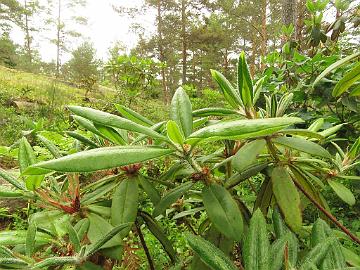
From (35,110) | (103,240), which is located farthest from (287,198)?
(35,110)

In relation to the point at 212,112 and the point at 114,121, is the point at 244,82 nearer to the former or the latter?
the point at 212,112

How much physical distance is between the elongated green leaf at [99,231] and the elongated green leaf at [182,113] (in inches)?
9.4

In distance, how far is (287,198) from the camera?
0.64 m

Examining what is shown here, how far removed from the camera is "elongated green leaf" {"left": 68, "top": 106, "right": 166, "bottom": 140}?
0.51 m

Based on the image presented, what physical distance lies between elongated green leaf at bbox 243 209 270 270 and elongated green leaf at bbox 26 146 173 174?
7.6 inches

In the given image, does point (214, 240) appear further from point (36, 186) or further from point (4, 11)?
point (4, 11)

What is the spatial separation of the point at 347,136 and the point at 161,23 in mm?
16808

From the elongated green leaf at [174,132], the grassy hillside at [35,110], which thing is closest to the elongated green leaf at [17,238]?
the elongated green leaf at [174,132]

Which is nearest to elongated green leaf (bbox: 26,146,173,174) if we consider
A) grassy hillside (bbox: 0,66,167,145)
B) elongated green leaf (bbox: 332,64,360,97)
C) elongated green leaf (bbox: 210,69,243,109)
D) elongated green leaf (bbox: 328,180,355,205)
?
elongated green leaf (bbox: 210,69,243,109)

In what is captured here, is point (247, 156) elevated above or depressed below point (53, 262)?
above

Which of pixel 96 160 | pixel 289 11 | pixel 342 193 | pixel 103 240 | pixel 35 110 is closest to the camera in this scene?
pixel 96 160

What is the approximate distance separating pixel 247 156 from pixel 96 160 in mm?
292

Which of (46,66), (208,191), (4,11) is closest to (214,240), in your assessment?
(208,191)

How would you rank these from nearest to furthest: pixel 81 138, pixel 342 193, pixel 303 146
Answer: pixel 303 146 → pixel 81 138 → pixel 342 193
